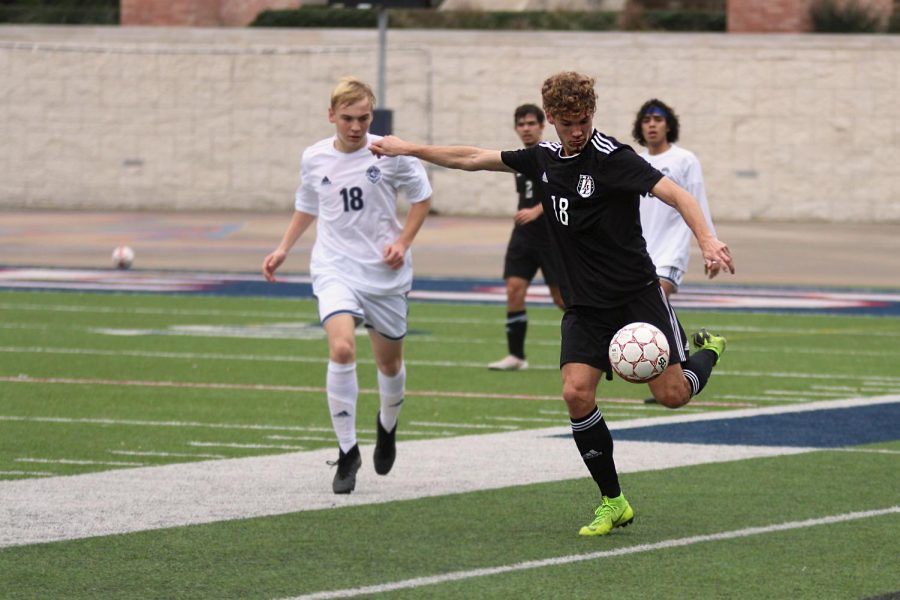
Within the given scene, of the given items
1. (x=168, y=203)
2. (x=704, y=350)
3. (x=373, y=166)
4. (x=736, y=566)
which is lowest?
(x=168, y=203)

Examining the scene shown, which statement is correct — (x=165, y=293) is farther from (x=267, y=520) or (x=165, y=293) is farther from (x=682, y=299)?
(x=267, y=520)

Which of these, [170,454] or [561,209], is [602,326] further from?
[170,454]

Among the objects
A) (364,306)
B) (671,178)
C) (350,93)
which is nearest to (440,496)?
(364,306)

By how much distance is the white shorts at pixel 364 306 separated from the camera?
9.73 meters

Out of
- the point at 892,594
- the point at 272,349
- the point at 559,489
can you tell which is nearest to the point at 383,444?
the point at 559,489

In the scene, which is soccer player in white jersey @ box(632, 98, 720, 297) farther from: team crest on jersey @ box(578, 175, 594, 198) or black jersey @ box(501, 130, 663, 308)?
team crest on jersey @ box(578, 175, 594, 198)

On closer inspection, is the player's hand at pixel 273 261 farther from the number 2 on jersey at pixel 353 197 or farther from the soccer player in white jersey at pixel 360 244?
the number 2 on jersey at pixel 353 197

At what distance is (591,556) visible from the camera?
7.90m

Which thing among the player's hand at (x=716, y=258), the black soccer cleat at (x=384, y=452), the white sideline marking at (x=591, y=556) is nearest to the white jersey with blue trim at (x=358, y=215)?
the black soccer cleat at (x=384, y=452)

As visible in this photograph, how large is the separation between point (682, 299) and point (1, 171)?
22.1 m

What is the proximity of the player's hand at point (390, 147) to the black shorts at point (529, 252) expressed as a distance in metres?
6.35

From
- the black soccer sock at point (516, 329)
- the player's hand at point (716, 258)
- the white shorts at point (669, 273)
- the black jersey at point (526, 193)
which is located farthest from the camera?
the black soccer sock at point (516, 329)

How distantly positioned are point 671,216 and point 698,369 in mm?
4264

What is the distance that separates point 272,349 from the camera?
16812mm
